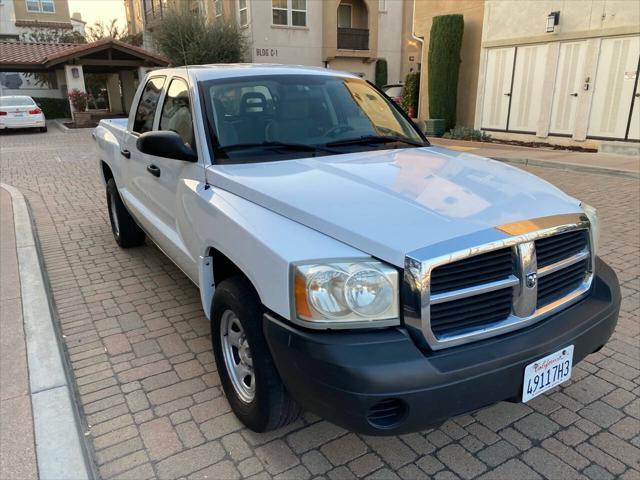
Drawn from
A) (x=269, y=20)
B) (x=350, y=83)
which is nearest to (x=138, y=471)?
(x=350, y=83)

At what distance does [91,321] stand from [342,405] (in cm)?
288

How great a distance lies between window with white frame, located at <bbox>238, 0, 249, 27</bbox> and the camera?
27.7m

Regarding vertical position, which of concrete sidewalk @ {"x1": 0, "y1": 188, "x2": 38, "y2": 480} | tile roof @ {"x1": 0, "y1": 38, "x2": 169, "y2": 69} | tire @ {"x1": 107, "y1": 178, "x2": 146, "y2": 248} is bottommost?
concrete sidewalk @ {"x1": 0, "y1": 188, "x2": 38, "y2": 480}

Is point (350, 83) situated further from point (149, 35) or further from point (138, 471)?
point (149, 35)

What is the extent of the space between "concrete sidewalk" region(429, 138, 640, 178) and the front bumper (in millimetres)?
9123

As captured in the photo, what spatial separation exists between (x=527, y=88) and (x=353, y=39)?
60.3 ft

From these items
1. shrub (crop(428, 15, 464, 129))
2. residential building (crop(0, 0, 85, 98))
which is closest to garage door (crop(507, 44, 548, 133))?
shrub (crop(428, 15, 464, 129))

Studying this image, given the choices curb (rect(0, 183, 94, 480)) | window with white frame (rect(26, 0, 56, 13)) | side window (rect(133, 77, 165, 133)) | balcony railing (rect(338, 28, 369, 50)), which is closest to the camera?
curb (rect(0, 183, 94, 480))

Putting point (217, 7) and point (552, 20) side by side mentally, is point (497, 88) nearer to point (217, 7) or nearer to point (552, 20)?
point (552, 20)

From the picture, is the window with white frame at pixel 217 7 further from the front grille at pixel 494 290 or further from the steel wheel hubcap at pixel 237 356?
the front grille at pixel 494 290

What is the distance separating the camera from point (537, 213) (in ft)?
7.98

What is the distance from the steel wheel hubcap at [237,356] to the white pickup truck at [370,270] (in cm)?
1

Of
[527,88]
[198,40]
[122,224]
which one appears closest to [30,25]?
[198,40]

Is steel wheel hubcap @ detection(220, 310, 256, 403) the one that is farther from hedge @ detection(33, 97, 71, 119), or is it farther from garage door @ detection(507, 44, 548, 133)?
hedge @ detection(33, 97, 71, 119)
